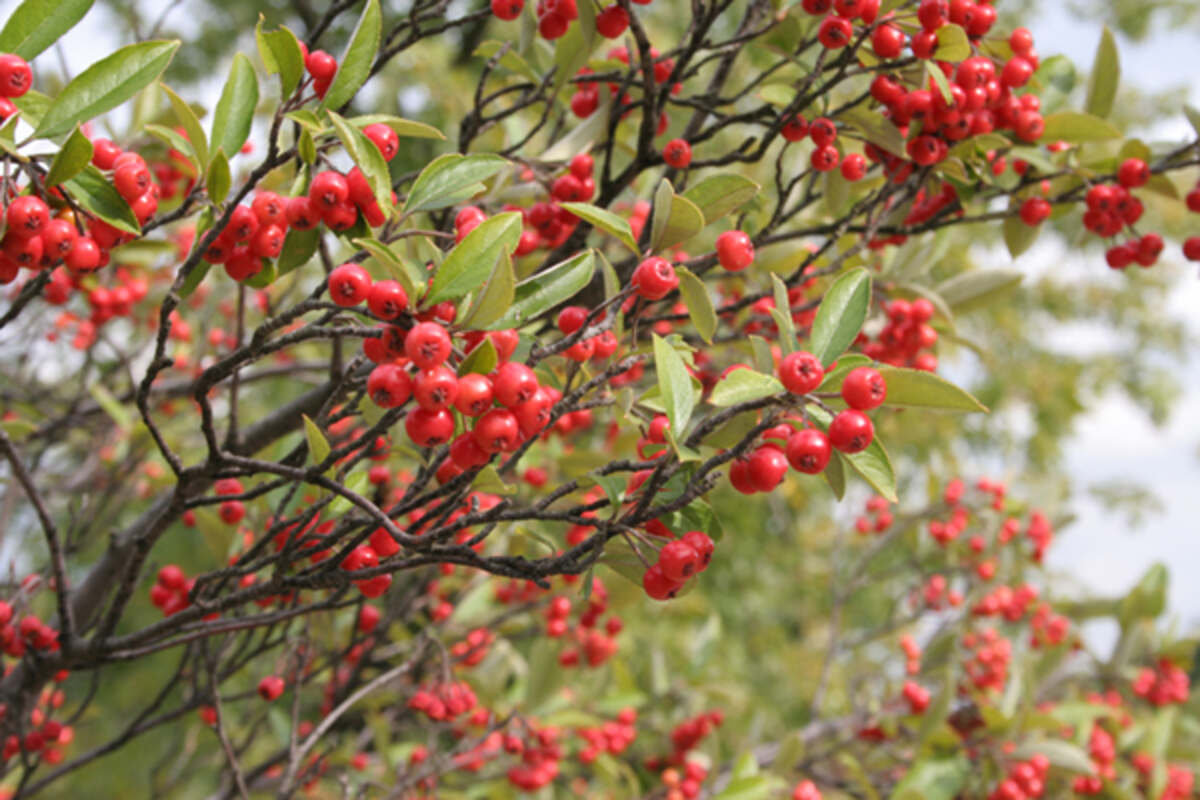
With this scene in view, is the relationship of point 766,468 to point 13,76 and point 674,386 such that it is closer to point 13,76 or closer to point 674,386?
point 674,386

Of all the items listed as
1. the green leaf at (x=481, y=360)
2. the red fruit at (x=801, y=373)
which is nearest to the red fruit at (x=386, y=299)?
the green leaf at (x=481, y=360)

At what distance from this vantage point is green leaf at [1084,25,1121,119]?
2.24 meters

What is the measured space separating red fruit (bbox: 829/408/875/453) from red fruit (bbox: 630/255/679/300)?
0.34m

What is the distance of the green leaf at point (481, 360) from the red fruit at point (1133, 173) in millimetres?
1839

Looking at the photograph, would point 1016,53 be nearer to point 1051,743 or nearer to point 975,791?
point 1051,743

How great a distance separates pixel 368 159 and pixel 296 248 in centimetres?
26

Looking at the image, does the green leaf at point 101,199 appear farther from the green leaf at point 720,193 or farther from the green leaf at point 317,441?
the green leaf at point 720,193

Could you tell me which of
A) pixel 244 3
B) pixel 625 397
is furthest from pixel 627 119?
pixel 244 3

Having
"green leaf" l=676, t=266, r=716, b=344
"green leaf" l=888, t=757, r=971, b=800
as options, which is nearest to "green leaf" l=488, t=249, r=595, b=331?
"green leaf" l=676, t=266, r=716, b=344

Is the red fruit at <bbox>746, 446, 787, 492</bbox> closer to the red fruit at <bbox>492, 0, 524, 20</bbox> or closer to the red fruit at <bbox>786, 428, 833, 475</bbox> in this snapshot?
the red fruit at <bbox>786, 428, 833, 475</bbox>

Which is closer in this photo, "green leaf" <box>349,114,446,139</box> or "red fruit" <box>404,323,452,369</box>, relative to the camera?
"red fruit" <box>404,323,452,369</box>

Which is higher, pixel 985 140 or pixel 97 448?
pixel 985 140

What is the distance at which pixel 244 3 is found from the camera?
963 cm

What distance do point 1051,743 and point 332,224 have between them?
325 centimetres
